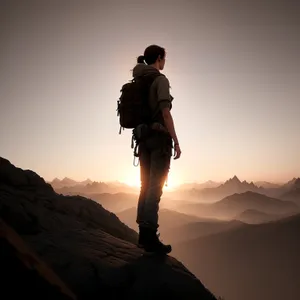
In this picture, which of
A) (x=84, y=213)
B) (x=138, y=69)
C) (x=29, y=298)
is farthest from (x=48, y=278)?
(x=84, y=213)

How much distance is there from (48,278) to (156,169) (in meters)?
2.81

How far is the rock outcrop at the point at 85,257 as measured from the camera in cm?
425

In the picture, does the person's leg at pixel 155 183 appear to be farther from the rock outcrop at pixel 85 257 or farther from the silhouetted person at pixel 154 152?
the rock outcrop at pixel 85 257

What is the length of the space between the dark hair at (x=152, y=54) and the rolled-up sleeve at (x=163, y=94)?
0.75 meters

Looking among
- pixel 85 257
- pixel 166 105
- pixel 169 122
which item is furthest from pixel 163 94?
pixel 85 257

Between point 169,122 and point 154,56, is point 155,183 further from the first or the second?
point 154,56

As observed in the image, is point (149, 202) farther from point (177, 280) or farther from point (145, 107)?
point (145, 107)

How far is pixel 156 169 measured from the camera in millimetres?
5363

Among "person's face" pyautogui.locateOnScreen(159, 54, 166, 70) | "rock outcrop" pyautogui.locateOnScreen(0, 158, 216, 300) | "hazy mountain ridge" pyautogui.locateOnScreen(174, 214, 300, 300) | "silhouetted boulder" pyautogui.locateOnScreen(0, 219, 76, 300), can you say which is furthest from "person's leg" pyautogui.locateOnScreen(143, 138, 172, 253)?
"hazy mountain ridge" pyautogui.locateOnScreen(174, 214, 300, 300)

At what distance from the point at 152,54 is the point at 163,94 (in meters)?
1.11

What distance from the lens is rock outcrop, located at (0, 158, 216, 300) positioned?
4.25 metres

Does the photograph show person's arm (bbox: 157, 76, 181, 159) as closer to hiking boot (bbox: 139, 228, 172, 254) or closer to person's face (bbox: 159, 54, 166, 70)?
person's face (bbox: 159, 54, 166, 70)

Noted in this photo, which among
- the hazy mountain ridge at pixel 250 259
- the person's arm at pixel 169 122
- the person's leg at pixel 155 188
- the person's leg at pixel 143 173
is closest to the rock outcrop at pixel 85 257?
the person's leg at pixel 155 188

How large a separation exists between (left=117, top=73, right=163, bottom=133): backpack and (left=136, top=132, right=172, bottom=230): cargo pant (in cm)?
40
